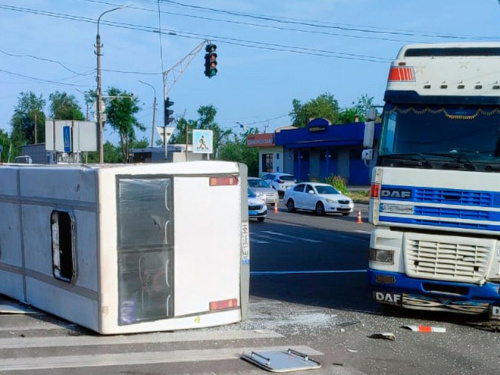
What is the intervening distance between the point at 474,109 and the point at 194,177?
404cm

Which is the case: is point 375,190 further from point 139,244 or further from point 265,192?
point 265,192

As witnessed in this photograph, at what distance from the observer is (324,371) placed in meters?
6.45

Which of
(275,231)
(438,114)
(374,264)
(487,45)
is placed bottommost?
(275,231)

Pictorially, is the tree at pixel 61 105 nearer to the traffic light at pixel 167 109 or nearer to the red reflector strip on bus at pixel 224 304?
the traffic light at pixel 167 109

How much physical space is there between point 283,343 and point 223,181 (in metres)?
2.11

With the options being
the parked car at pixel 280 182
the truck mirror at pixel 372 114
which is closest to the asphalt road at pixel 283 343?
the truck mirror at pixel 372 114

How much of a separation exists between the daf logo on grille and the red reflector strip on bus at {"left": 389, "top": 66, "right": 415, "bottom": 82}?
170 cm

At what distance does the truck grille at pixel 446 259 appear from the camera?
27.9ft

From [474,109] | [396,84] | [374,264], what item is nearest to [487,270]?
[374,264]

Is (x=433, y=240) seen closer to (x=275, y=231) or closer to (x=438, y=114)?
(x=438, y=114)

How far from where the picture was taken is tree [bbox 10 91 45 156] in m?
91.0

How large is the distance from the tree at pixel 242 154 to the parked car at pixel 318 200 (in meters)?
43.9

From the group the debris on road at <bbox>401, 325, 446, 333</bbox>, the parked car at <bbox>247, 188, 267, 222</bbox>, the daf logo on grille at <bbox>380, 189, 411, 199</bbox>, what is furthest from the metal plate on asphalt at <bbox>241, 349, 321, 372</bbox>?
the parked car at <bbox>247, 188, 267, 222</bbox>

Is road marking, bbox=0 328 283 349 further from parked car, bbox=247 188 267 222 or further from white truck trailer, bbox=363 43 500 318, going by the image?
parked car, bbox=247 188 267 222
